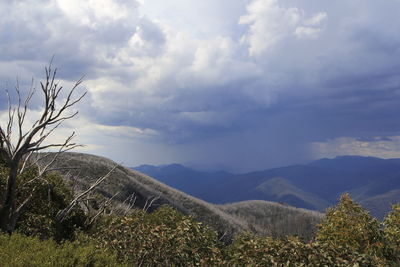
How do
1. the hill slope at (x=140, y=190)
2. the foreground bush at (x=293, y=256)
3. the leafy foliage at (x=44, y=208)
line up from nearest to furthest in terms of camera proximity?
the foreground bush at (x=293, y=256), the leafy foliage at (x=44, y=208), the hill slope at (x=140, y=190)

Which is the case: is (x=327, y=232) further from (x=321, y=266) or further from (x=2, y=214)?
(x=2, y=214)

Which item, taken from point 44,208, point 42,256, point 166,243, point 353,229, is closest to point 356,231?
point 353,229

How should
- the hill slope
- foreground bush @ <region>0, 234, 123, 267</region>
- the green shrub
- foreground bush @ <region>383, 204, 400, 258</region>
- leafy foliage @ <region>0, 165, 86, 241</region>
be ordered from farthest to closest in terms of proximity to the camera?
the hill slope → foreground bush @ <region>383, 204, 400, 258</region> → the green shrub → leafy foliage @ <region>0, 165, 86, 241</region> → foreground bush @ <region>0, 234, 123, 267</region>

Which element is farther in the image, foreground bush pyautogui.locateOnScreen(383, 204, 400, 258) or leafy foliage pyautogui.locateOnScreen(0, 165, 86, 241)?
foreground bush pyautogui.locateOnScreen(383, 204, 400, 258)

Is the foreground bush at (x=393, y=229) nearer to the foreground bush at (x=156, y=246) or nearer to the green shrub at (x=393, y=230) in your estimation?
the green shrub at (x=393, y=230)

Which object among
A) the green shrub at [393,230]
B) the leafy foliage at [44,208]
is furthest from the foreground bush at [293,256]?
the green shrub at [393,230]

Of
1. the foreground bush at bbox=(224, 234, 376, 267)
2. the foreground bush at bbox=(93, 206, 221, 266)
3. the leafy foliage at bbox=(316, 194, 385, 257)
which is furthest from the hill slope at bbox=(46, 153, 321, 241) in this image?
the foreground bush at bbox=(224, 234, 376, 267)

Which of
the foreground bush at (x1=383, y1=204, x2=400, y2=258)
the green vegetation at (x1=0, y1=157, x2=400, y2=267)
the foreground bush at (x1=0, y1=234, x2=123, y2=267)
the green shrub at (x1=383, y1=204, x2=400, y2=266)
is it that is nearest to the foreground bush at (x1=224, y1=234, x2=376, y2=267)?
the green vegetation at (x1=0, y1=157, x2=400, y2=267)

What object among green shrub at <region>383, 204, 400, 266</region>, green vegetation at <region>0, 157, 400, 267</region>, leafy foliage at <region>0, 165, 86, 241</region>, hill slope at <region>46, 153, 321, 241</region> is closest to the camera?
green vegetation at <region>0, 157, 400, 267</region>

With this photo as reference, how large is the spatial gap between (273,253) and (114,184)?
85.9m

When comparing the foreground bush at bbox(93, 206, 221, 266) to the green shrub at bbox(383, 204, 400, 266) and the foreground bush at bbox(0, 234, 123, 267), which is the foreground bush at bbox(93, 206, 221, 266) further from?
the green shrub at bbox(383, 204, 400, 266)

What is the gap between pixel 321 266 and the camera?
36.7 feet

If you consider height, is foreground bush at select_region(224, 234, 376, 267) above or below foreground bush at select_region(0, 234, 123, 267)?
below

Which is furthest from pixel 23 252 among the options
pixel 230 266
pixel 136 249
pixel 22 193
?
pixel 22 193
